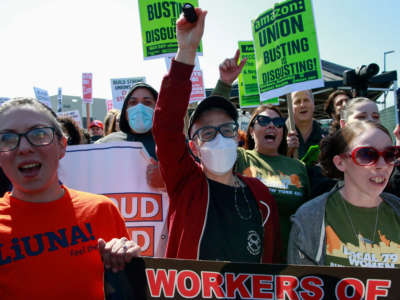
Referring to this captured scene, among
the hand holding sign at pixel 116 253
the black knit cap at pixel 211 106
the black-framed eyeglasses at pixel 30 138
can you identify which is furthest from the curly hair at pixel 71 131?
the hand holding sign at pixel 116 253

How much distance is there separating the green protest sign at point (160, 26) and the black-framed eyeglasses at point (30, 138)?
146 inches

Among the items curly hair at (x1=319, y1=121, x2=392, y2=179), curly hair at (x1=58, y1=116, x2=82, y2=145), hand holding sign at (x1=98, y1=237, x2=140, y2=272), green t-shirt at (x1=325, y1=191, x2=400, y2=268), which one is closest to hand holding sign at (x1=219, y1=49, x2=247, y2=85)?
curly hair at (x1=319, y1=121, x2=392, y2=179)

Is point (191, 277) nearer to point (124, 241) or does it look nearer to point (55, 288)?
point (124, 241)

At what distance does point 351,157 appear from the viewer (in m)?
1.73

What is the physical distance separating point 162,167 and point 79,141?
6.31 ft

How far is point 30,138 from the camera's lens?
1.37 metres

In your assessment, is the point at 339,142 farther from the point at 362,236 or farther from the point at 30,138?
the point at 30,138

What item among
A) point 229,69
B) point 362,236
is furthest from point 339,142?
point 229,69

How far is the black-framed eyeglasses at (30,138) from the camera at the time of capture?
1348 millimetres

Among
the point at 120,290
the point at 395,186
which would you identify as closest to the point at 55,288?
the point at 120,290

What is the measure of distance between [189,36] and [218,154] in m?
0.67

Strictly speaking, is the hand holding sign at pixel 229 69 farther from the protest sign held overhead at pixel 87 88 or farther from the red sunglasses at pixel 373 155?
the protest sign held overhead at pixel 87 88

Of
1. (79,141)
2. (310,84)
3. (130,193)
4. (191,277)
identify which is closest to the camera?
(191,277)

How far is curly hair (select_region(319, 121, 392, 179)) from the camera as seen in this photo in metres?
1.76
